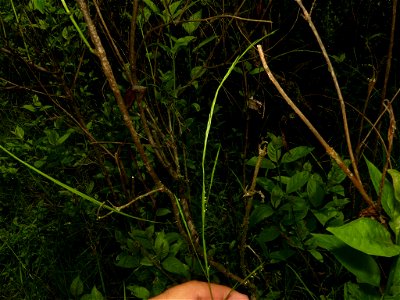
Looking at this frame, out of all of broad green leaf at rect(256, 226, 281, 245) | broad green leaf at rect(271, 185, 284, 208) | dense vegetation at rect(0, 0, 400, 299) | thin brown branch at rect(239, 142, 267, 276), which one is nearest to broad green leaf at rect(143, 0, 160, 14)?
dense vegetation at rect(0, 0, 400, 299)

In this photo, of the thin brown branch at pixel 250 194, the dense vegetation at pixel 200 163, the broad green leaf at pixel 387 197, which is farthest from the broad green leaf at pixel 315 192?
the broad green leaf at pixel 387 197

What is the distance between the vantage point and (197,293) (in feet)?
3.58

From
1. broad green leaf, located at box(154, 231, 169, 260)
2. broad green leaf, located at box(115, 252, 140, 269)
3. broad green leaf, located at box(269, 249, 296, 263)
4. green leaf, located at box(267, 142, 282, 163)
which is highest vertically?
green leaf, located at box(267, 142, 282, 163)

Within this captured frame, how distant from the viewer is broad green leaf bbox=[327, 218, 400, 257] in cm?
87

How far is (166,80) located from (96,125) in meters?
0.49

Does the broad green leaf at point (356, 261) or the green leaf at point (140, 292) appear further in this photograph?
the green leaf at point (140, 292)

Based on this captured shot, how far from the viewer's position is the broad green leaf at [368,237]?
0.87 metres

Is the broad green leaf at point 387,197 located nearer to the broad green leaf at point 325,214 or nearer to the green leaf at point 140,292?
the broad green leaf at point 325,214

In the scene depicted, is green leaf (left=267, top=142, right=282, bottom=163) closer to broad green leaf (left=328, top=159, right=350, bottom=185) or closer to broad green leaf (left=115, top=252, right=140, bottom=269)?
broad green leaf (left=328, top=159, right=350, bottom=185)

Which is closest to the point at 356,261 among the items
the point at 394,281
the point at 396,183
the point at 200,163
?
the point at 394,281

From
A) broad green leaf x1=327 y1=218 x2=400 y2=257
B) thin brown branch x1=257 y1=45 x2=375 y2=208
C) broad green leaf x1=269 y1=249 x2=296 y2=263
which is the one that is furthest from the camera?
broad green leaf x1=269 y1=249 x2=296 y2=263

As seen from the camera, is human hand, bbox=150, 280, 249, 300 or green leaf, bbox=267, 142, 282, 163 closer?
human hand, bbox=150, 280, 249, 300

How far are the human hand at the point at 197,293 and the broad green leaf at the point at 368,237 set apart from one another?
349 mm

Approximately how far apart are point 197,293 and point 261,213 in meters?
0.37
